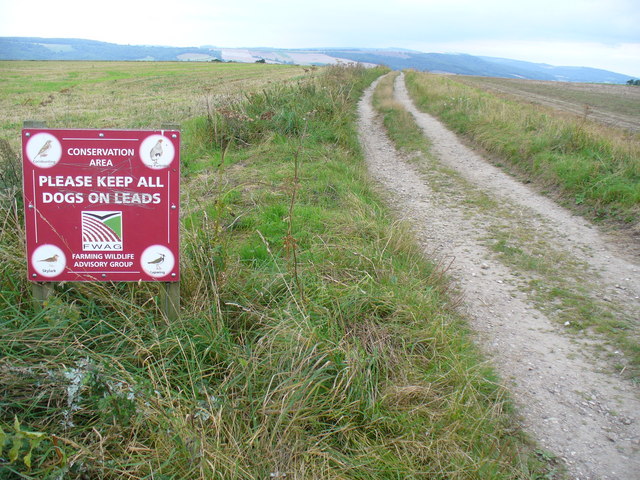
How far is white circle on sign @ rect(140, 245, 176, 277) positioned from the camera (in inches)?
121

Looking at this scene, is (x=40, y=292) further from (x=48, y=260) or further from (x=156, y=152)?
(x=156, y=152)

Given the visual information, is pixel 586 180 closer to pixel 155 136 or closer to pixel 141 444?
pixel 155 136

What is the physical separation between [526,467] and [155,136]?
277cm

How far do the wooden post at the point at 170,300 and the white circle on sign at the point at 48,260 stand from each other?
1.97 feet

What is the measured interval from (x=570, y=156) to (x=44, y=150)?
879 centimetres

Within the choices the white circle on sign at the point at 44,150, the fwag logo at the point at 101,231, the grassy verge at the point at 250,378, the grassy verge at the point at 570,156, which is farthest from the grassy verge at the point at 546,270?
the white circle on sign at the point at 44,150

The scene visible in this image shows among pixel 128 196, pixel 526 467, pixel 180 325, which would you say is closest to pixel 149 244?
pixel 128 196

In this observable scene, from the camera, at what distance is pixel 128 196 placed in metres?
2.99

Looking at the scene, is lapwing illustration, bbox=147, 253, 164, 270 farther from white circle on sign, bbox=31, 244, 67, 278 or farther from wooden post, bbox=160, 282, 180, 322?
white circle on sign, bbox=31, 244, 67, 278

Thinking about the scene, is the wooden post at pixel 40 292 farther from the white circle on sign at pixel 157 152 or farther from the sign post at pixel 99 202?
the white circle on sign at pixel 157 152

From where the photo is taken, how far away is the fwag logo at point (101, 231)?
2.97 m

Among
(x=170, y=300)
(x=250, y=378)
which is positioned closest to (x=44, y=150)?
(x=170, y=300)

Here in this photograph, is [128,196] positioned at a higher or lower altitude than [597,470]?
higher

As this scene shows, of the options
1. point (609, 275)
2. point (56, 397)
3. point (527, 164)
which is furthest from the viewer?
point (527, 164)
